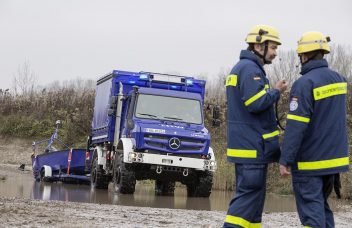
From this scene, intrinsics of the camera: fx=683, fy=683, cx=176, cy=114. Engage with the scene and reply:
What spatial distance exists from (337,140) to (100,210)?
19.4 feet

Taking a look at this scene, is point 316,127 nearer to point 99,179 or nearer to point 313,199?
point 313,199

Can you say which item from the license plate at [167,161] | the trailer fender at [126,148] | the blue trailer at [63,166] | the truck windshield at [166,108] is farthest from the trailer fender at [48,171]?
the license plate at [167,161]

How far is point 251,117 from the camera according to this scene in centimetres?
682

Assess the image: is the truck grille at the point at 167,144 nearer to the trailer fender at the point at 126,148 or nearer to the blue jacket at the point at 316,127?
the trailer fender at the point at 126,148

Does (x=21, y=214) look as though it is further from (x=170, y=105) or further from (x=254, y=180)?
(x=170, y=105)

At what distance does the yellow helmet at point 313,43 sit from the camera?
22.1ft

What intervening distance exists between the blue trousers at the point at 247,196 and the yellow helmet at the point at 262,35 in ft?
4.24

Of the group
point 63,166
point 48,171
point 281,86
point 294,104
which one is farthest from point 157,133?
point 294,104

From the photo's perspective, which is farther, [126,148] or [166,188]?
[166,188]

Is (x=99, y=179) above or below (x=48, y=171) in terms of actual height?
below

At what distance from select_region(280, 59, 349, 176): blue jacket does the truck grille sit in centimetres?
1063

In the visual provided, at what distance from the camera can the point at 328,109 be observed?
21.7 ft

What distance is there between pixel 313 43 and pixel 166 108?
11.2 m

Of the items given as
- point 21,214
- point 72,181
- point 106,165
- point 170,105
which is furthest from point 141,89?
point 21,214
